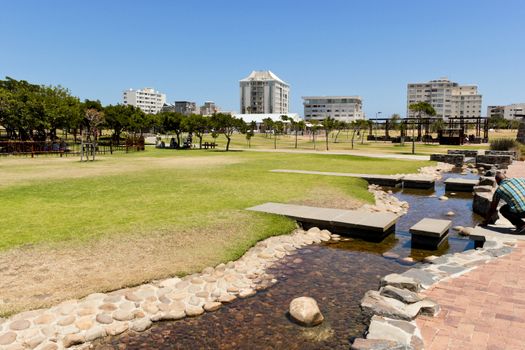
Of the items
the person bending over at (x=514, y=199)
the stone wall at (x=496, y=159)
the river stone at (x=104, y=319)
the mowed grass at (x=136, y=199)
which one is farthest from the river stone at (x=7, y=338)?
the stone wall at (x=496, y=159)

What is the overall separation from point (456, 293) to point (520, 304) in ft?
2.77

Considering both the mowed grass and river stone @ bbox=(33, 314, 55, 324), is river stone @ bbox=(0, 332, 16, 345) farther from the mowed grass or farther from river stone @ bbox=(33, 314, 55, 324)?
the mowed grass

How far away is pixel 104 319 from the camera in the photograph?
19.0 ft

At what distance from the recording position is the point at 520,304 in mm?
5766

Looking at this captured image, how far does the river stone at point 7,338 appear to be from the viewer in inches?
201

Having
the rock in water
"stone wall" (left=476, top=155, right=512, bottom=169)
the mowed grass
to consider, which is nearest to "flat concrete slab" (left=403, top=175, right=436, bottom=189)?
the mowed grass

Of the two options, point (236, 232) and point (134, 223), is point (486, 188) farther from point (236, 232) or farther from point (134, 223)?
point (134, 223)

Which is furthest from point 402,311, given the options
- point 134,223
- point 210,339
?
point 134,223

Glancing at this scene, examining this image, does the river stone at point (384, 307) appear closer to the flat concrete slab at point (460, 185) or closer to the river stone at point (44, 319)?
the river stone at point (44, 319)

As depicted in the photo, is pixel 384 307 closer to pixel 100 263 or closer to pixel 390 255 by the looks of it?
pixel 390 255

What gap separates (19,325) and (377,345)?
480 centimetres

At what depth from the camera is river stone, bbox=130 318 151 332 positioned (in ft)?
18.8

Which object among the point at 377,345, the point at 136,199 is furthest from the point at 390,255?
the point at 136,199

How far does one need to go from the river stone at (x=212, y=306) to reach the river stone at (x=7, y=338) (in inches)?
104
